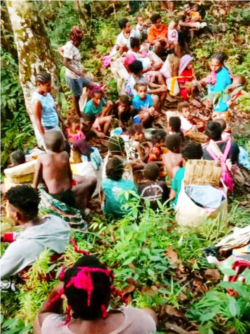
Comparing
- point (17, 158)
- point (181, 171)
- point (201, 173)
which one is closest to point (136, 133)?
point (181, 171)

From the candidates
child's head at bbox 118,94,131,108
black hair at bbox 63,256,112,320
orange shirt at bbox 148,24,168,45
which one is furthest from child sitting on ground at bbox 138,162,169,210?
orange shirt at bbox 148,24,168,45

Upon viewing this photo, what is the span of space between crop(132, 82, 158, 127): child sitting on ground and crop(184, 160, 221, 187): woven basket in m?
2.82

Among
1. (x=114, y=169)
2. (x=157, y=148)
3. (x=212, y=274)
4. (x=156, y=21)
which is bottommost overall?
(x=212, y=274)

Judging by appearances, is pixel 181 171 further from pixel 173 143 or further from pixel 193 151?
pixel 173 143

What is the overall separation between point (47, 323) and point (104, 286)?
497mm

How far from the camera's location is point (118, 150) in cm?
651

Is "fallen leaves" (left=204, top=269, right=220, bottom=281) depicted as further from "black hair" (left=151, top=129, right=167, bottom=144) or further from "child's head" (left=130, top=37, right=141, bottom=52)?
"child's head" (left=130, top=37, right=141, bottom=52)

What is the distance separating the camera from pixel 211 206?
205 inches

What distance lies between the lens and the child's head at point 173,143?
604 cm

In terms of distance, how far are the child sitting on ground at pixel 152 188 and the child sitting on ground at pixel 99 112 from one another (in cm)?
235

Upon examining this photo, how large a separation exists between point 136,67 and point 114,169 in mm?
3469

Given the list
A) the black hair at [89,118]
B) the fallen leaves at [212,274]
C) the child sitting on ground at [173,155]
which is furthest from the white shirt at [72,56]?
the fallen leaves at [212,274]

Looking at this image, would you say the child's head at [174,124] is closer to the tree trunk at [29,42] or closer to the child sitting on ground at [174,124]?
the child sitting on ground at [174,124]

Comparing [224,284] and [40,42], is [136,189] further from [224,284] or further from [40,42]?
[40,42]
